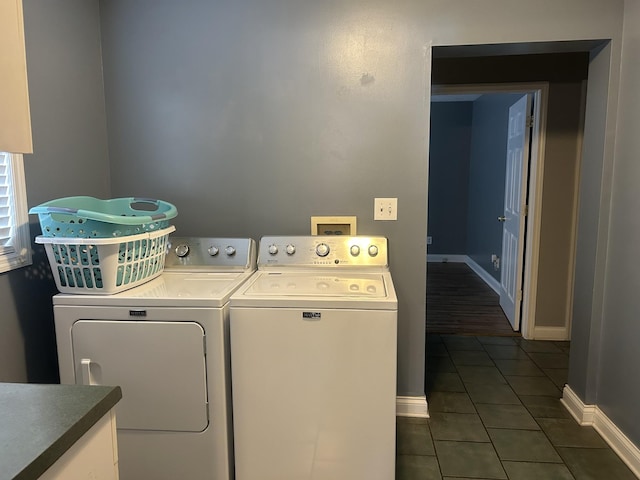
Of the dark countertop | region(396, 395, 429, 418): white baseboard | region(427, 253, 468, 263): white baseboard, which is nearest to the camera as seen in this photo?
the dark countertop

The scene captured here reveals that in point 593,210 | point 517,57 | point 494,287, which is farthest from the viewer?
point 494,287

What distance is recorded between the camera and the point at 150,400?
1.67 metres

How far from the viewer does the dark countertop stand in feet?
2.31

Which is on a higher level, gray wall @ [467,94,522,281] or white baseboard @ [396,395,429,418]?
gray wall @ [467,94,522,281]

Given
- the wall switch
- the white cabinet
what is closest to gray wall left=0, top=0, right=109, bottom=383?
the white cabinet

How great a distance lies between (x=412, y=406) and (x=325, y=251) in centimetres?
100

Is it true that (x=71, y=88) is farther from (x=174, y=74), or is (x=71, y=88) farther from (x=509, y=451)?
(x=509, y=451)

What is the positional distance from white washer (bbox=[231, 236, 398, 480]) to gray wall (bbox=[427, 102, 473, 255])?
16.9ft

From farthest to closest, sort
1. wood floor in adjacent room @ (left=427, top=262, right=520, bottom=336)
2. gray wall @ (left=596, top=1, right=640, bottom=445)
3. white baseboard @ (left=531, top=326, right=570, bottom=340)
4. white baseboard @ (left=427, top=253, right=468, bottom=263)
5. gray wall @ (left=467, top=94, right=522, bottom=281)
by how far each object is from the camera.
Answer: white baseboard @ (left=427, top=253, right=468, bottom=263)
gray wall @ (left=467, top=94, right=522, bottom=281)
wood floor in adjacent room @ (left=427, top=262, right=520, bottom=336)
white baseboard @ (left=531, top=326, right=570, bottom=340)
gray wall @ (left=596, top=1, right=640, bottom=445)

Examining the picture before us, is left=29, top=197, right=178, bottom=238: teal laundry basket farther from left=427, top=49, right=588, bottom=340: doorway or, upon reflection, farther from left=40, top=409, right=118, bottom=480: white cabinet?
left=427, top=49, right=588, bottom=340: doorway

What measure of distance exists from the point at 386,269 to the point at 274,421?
0.85 meters

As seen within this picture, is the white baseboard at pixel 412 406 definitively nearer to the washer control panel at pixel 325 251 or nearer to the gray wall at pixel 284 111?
the gray wall at pixel 284 111

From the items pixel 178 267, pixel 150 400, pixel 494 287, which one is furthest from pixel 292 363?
pixel 494 287

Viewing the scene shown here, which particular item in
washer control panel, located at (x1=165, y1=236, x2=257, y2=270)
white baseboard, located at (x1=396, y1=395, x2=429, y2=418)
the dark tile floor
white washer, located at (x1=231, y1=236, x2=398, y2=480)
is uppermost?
washer control panel, located at (x1=165, y1=236, x2=257, y2=270)
